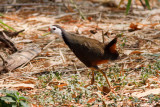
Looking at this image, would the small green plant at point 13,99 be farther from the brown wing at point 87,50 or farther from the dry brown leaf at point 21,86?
the brown wing at point 87,50

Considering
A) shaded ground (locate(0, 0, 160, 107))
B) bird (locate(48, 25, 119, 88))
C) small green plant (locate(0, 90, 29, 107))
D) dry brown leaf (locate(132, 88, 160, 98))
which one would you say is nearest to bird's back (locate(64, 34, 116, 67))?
bird (locate(48, 25, 119, 88))

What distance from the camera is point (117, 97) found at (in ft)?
9.41

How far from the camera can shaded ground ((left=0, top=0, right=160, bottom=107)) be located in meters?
2.95

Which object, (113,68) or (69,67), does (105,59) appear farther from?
(69,67)

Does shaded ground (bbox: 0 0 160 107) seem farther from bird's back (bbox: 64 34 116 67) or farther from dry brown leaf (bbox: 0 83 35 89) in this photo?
bird's back (bbox: 64 34 116 67)

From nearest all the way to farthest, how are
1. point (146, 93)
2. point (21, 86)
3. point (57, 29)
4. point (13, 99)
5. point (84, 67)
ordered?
1. point (13, 99)
2. point (146, 93)
3. point (21, 86)
4. point (57, 29)
5. point (84, 67)

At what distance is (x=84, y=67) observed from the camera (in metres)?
4.15

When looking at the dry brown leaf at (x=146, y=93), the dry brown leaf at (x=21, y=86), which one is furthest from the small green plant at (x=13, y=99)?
the dry brown leaf at (x=146, y=93)

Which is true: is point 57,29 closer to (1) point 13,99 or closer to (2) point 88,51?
(2) point 88,51

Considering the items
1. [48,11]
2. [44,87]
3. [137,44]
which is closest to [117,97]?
[44,87]

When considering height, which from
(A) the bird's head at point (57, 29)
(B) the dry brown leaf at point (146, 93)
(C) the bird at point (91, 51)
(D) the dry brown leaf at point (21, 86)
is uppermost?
(A) the bird's head at point (57, 29)

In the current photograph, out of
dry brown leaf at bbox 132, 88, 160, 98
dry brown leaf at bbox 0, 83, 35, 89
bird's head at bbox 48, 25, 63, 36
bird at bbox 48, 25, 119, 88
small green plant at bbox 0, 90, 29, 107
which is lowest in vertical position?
dry brown leaf at bbox 132, 88, 160, 98

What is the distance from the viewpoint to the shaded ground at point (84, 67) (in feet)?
9.66

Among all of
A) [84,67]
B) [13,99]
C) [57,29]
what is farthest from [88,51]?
[13,99]
